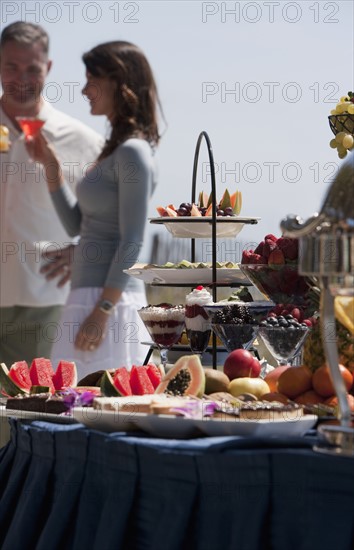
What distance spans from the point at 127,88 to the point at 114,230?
63 cm

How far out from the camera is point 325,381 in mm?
1715

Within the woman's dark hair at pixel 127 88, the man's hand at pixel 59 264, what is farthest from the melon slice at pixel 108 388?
the man's hand at pixel 59 264

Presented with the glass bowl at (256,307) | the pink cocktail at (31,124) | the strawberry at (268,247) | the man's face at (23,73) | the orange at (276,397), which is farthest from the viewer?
the man's face at (23,73)

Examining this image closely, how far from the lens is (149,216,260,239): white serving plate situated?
288cm

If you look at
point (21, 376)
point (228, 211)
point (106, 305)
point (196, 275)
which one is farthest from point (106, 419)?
point (106, 305)

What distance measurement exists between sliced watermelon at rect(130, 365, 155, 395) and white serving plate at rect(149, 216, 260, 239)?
3.36ft

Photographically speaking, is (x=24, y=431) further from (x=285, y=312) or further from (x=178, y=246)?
(x=178, y=246)

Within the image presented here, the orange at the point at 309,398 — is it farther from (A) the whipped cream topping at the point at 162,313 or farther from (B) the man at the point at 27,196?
(B) the man at the point at 27,196

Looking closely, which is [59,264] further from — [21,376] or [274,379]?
[274,379]

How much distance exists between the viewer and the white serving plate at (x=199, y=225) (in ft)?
9.44

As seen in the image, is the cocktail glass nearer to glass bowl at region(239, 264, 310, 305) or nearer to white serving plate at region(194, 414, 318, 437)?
glass bowl at region(239, 264, 310, 305)

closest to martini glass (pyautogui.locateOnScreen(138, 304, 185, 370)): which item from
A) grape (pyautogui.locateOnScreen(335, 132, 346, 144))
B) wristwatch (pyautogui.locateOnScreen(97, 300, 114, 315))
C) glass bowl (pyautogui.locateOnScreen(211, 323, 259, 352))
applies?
glass bowl (pyautogui.locateOnScreen(211, 323, 259, 352))

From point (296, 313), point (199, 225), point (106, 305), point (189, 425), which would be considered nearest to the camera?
point (189, 425)

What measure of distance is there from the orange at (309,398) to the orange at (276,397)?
0.02 meters
